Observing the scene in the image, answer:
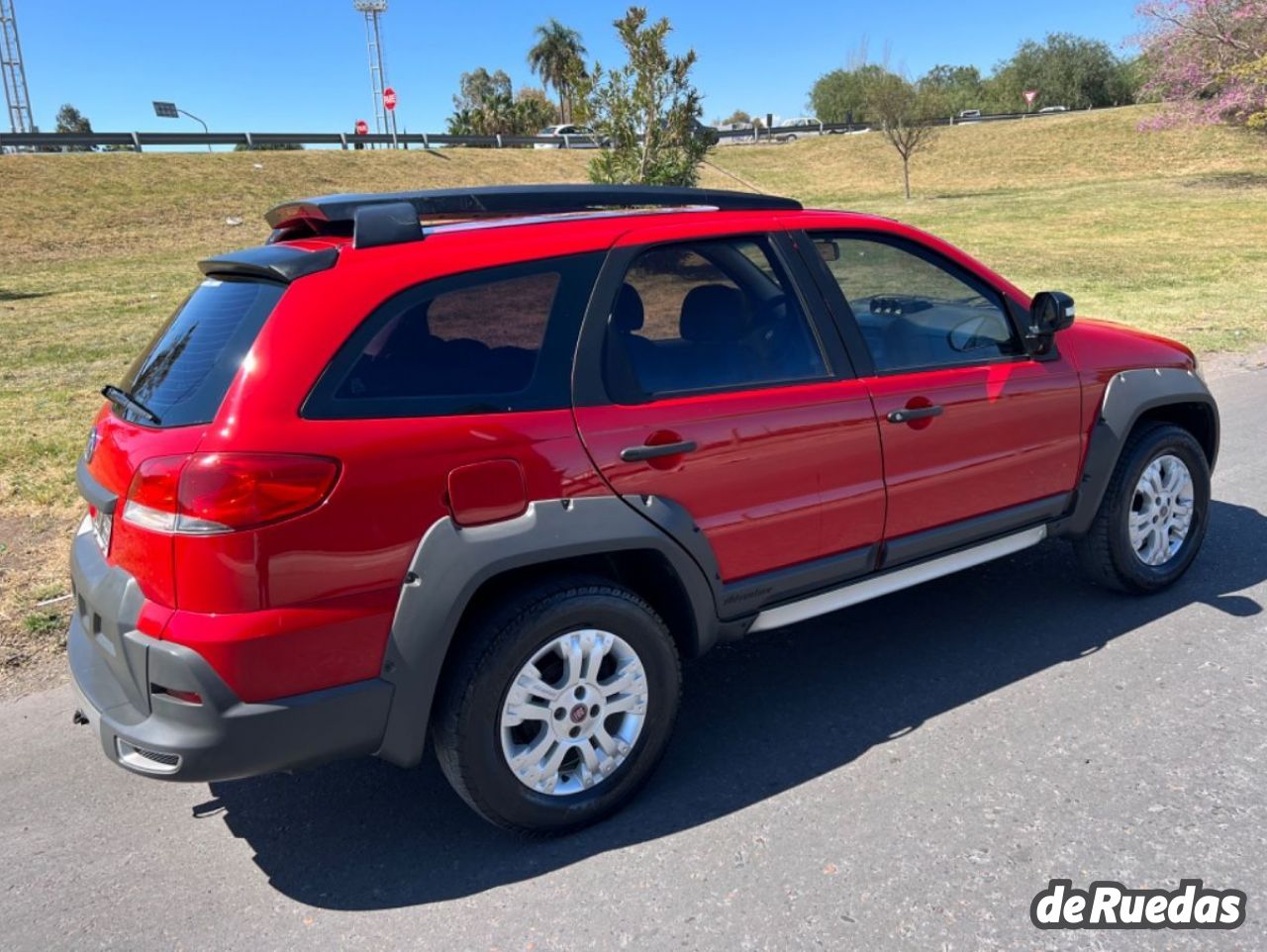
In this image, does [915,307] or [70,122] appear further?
[70,122]

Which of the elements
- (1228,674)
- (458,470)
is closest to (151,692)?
(458,470)

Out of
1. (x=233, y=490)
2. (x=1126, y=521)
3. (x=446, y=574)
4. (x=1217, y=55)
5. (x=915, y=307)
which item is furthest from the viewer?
(x=1217, y=55)

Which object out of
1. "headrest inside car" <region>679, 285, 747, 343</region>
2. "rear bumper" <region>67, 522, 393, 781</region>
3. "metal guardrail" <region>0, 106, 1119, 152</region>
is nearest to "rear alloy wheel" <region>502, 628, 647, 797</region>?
"rear bumper" <region>67, 522, 393, 781</region>

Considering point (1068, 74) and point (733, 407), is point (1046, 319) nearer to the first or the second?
point (733, 407)

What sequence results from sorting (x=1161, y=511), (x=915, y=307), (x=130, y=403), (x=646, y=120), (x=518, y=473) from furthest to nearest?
(x=646, y=120), (x=1161, y=511), (x=915, y=307), (x=130, y=403), (x=518, y=473)

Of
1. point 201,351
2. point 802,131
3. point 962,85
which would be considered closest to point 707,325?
point 201,351

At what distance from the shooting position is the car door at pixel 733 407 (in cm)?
294

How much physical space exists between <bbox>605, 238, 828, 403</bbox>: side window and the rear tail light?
3.05 feet

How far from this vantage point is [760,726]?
11.4 ft

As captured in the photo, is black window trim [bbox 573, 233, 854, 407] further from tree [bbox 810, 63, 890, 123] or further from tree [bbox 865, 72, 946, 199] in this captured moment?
tree [bbox 810, 63, 890, 123]

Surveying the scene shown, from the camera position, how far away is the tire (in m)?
2.69

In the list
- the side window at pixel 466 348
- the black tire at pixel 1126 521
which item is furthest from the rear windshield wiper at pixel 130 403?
the black tire at pixel 1126 521

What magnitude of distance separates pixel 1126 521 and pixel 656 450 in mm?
2346

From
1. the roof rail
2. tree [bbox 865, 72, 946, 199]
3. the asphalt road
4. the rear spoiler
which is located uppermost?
tree [bbox 865, 72, 946, 199]
